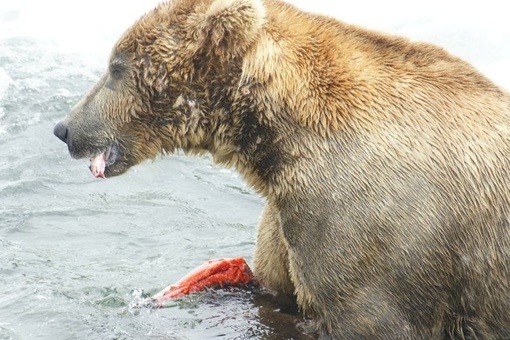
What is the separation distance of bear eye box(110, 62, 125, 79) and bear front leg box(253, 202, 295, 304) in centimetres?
118

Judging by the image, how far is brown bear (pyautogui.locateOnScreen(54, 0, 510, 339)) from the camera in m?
5.41

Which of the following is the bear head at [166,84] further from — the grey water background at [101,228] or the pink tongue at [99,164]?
the grey water background at [101,228]

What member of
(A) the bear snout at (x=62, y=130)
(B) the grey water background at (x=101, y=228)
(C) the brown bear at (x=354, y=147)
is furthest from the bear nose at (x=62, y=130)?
(B) the grey water background at (x=101, y=228)

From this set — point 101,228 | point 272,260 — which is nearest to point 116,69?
point 272,260

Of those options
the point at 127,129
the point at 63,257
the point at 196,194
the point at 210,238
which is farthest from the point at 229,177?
the point at 127,129

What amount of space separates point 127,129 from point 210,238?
2.83m

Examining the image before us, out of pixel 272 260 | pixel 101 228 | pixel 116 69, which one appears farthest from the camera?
pixel 101 228

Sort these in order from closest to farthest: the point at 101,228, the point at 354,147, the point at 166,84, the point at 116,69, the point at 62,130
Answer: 1. the point at 354,147
2. the point at 166,84
3. the point at 116,69
4. the point at 62,130
5. the point at 101,228

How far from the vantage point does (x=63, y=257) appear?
315 inches

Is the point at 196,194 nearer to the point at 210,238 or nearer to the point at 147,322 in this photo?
the point at 210,238

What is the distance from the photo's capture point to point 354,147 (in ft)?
17.9

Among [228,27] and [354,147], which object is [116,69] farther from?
[354,147]

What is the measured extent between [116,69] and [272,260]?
1565 millimetres

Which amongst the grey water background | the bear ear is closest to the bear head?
the bear ear
